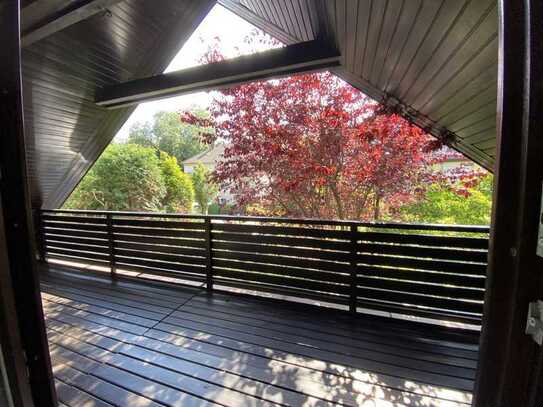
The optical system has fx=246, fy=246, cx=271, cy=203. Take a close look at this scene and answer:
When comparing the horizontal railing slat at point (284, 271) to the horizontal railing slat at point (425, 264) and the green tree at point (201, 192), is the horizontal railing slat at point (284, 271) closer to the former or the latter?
the horizontal railing slat at point (425, 264)

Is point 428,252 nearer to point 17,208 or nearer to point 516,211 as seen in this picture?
point 516,211

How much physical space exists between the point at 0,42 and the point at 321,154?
3.45 metres

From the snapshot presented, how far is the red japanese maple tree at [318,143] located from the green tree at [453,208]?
1.18 m

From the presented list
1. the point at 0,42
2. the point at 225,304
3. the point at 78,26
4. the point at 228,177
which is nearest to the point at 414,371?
the point at 225,304

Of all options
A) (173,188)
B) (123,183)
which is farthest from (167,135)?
(123,183)

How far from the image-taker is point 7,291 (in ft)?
1.81

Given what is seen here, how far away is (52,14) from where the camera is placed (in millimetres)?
1812

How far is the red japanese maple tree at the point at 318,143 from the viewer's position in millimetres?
3551

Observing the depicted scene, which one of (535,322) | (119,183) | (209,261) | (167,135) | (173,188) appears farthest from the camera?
(167,135)

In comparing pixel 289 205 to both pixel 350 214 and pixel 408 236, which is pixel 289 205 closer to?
pixel 350 214

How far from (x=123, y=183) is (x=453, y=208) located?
8.96 metres

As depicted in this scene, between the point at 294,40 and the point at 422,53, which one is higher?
the point at 294,40

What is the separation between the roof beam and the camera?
1.70 meters

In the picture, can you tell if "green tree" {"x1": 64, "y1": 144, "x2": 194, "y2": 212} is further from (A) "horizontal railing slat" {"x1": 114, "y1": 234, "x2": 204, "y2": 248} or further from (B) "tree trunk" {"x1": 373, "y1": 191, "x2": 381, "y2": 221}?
(B) "tree trunk" {"x1": 373, "y1": 191, "x2": 381, "y2": 221}
